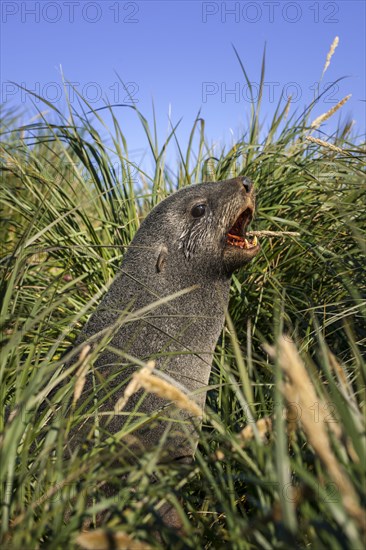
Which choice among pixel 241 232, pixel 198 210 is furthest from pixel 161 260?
pixel 241 232

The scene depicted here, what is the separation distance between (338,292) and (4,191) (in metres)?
2.72

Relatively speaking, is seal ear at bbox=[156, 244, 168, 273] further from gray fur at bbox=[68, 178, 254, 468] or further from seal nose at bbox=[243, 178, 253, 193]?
seal nose at bbox=[243, 178, 253, 193]

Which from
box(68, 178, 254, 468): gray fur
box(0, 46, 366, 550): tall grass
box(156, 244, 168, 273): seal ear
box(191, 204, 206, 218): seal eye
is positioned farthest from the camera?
box(191, 204, 206, 218): seal eye

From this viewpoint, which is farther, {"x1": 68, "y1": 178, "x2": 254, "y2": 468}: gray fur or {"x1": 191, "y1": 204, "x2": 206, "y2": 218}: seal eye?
{"x1": 191, "y1": 204, "x2": 206, "y2": 218}: seal eye

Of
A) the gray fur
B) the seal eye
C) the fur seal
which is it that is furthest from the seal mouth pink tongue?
the seal eye

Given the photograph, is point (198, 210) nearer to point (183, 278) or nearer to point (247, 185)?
point (247, 185)

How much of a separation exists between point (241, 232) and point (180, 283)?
652 mm

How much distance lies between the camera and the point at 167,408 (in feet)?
9.80

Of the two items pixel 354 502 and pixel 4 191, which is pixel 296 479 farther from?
pixel 4 191

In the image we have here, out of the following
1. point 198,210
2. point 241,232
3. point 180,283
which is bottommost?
point 180,283

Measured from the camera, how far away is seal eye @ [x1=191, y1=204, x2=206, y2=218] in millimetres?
3822

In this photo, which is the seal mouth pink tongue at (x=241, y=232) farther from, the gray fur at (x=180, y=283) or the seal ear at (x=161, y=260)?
the seal ear at (x=161, y=260)

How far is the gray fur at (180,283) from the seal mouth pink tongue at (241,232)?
0.11 m

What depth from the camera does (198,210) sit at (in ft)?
12.6
